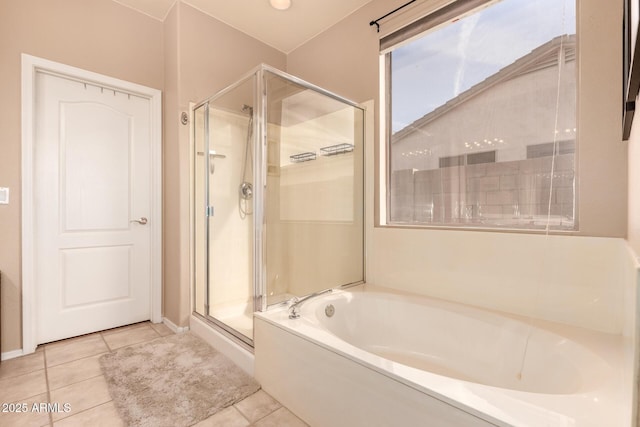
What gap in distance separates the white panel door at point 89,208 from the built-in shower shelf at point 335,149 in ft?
5.17

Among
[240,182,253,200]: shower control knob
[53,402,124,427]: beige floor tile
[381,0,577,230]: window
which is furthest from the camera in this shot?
[240,182,253,200]: shower control knob

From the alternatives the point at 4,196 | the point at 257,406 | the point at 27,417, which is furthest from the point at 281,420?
the point at 4,196

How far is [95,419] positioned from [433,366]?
175 centimetres

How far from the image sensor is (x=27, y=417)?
54.9 inches

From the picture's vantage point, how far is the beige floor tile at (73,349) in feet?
6.42

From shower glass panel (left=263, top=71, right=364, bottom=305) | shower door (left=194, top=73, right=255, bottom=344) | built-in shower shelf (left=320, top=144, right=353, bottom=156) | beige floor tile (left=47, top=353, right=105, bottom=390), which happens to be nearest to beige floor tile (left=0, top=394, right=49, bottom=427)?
beige floor tile (left=47, top=353, right=105, bottom=390)

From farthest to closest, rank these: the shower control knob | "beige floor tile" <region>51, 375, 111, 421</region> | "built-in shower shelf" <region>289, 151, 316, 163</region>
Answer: "built-in shower shelf" <region>289, 151, 316, 163</region>, the shower control knob, "beige floor tile" <region>51, 375, 111, 421</region>

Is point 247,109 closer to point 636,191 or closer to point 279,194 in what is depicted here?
point 279,194

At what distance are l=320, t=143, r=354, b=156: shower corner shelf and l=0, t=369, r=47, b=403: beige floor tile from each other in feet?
7.49

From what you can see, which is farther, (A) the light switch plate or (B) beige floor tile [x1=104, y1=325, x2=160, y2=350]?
(B) beige floor tile [x1=104, y1=325, x2=160, y2=350]

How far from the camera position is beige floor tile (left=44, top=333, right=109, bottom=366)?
1.96 metres

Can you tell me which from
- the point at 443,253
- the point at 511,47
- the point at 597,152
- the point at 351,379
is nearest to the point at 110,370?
the point at 351,379

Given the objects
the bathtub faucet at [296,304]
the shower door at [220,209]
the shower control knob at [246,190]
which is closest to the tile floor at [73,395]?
the bathtub faucet at [296,304]

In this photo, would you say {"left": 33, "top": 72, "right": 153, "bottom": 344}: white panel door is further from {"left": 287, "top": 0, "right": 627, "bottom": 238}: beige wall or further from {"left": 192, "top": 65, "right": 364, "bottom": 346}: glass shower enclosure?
{"left": 287, "top": 0, "right": 627, "bottom": 238}: beige wall
